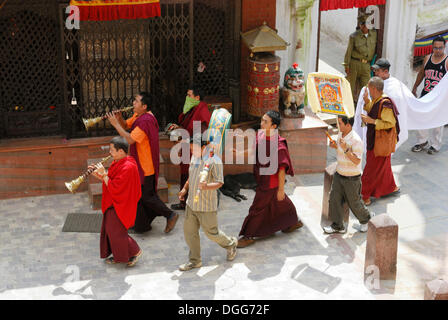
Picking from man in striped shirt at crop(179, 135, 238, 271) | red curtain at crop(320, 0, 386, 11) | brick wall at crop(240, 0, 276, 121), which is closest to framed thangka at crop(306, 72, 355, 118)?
man in striped shirt at crop(179, 135, 238, 271)

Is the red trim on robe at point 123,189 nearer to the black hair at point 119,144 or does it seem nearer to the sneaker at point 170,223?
the black hair at point 119,144

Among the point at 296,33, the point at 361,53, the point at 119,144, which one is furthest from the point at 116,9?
the point at 361,53

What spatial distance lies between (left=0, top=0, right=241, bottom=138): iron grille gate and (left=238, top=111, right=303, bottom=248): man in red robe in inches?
107

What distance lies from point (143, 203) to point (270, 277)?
6.57ft

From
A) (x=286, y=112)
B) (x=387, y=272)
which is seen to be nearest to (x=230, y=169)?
(x=286, y=112)

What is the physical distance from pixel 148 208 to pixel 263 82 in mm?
2834

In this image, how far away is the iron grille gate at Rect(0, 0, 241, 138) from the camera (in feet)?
33.2

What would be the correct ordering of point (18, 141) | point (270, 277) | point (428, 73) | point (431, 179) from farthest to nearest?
point (428, 73) → point (431, 179) → point (18, 141) → point (270, 277)

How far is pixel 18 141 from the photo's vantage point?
406 inches

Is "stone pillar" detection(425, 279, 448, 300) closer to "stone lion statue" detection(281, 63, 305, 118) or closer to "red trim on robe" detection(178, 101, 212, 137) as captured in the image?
"red trim on robe" detection(178, 101, 212, 137)

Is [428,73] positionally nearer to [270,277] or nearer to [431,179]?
[431,179]

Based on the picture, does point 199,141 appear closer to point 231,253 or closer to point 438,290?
point 231,253

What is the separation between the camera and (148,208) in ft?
30.5

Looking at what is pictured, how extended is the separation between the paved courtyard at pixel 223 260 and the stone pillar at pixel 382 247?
0.51 ft
